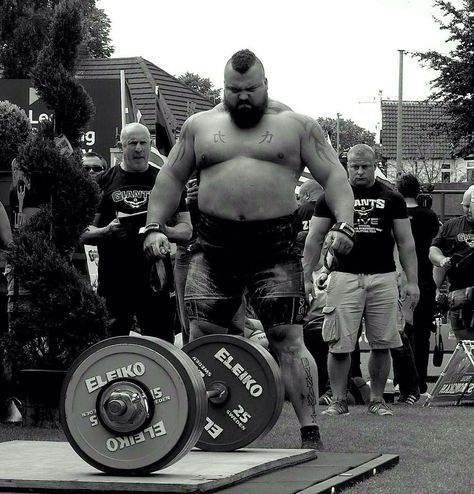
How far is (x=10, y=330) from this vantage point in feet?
28.7

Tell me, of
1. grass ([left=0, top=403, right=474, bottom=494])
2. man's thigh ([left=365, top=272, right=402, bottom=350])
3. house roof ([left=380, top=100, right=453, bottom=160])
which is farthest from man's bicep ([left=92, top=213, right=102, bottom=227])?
house roof ([left=380, top=100, right=453, bottom=160])

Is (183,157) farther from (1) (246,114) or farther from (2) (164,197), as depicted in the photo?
(1) (246,114)

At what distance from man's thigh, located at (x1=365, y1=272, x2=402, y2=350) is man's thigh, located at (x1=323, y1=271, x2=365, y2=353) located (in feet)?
0.28

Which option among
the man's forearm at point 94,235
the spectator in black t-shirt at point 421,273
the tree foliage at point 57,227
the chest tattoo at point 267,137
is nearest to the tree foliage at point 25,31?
the tree foliage at point 57,227

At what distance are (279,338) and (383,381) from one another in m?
3.55

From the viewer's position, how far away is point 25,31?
15.5 metres

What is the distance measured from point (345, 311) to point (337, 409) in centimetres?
80

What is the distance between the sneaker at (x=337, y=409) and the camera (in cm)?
1033

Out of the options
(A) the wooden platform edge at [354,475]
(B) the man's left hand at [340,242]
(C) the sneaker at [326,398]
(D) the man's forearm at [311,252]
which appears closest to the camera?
(A) the wooden platform edge at [354,475]

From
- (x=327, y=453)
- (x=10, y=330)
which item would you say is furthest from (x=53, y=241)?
(x=327, y=453)

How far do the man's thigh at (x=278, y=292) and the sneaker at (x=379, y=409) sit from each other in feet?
11.2

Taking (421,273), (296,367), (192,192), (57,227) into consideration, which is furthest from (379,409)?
(296,367)

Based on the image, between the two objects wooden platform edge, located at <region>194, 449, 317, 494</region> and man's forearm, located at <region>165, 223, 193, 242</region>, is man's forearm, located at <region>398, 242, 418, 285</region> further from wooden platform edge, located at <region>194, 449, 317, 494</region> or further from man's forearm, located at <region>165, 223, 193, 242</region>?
wooden platform edge, located at <region>194, 449, 317, 494</region>

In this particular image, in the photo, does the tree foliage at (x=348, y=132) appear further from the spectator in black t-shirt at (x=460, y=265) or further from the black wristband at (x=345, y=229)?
the black wristband at (x=345, y=229)
